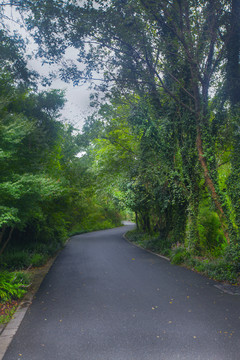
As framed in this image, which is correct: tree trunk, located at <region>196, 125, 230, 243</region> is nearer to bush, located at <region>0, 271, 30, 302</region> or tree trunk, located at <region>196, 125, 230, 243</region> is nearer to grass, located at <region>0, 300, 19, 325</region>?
bush, located at <region>0, 271, 30, 302</region>

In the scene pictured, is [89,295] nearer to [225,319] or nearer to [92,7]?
[225,319]

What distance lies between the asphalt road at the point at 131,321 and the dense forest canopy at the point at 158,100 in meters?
2.07

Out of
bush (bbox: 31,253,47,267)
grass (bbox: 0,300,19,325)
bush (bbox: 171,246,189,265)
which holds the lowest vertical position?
bush (bbox: 171,246,189,265)

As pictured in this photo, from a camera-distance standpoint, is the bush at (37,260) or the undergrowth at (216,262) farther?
the bush at (37,260)

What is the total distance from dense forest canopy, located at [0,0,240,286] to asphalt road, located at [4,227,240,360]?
2.07 m

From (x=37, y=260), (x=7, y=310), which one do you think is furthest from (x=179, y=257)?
(x=7, y=310)

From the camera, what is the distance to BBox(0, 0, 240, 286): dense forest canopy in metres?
8.01

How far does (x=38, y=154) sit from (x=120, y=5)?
5.41m

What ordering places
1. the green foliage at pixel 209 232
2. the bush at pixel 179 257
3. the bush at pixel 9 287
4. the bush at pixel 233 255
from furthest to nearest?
the green foliage at pixel 209 232
the bush at pixel 179 257
the bush at pixel 233 255
the bush at pixel 9 287

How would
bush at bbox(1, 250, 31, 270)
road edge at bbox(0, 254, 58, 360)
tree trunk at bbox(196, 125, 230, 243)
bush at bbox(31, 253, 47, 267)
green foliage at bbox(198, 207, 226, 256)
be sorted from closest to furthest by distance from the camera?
road edge at bbox(0, 254, 58, 360), tree trunk at bbox(196, 125, 230, 243), bush at bbox(1, 250, 31, 270), bush at bbox(31, 253, 47, 267), green foliage at bbox(198, 207, 226, 256)

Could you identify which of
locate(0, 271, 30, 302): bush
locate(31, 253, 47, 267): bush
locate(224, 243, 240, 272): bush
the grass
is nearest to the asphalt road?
the grass

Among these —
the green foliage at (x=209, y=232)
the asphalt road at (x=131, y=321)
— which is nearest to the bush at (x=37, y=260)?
the asphalt road at (x=131, y=321)

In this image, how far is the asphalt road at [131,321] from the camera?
12.3 feet

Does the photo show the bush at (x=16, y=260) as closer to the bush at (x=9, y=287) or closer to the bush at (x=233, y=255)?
the bush at (x=9, y=287)
